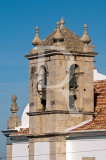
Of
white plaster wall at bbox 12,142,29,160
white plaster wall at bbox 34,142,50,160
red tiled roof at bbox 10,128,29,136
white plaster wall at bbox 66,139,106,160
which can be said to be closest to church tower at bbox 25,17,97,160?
white plaster wall at bbox 34,142,50,160

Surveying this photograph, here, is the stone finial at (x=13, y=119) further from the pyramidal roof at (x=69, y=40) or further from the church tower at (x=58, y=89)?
the pyramidal roof at (x=69, y=40)

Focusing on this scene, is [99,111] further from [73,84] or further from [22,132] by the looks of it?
[22,132]

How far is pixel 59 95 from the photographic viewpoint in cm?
4197

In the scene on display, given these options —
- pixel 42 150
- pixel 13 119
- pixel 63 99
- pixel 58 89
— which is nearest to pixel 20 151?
pixel 13 119

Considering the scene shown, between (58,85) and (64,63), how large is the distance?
114 cm

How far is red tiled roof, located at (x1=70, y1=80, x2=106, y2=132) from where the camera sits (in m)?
41.0

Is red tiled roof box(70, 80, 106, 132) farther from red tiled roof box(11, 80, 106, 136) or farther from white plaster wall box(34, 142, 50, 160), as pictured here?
white plaster wall box(34, 142, 50, 160)

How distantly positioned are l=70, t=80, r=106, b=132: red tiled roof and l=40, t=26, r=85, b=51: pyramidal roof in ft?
9.04

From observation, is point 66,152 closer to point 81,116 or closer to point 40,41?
point 81,116

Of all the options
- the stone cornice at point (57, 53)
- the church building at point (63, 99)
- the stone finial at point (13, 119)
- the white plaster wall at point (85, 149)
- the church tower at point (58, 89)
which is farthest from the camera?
the stone finial at point (13, 119)

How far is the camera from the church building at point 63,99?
4156 centimetres

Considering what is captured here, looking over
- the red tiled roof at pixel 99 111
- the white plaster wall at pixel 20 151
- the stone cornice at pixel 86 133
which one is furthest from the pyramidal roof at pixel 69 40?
the white plaster wall at pixel 20 151

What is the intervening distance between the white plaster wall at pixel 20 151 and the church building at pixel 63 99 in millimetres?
418

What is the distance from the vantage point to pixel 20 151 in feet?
149
